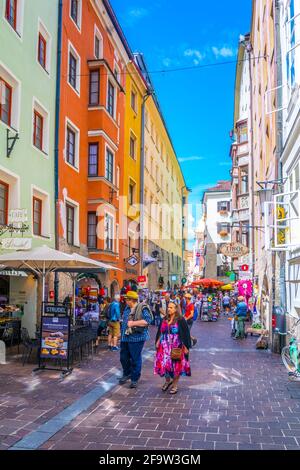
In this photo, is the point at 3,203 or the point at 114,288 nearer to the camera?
the point at 3,203

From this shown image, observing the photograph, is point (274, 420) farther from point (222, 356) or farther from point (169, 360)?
point (222, 356)

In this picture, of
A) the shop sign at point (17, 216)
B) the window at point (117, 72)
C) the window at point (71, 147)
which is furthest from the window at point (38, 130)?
the window at point (117, 72)

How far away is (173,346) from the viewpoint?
8.23 metres

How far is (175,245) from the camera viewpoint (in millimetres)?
51500

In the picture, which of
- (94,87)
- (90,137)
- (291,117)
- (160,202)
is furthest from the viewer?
(160,202)

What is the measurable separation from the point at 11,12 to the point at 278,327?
12245 millimetres

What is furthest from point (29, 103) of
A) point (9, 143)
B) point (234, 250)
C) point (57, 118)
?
point (234, 250)

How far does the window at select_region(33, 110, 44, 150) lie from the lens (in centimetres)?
1564

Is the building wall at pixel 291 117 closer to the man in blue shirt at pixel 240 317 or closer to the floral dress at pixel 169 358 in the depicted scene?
the floral dress at pixel 169 358

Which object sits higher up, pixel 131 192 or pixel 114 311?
pixel 131 192

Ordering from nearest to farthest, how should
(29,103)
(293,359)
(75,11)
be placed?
(293,359), (29,103), (75,11)

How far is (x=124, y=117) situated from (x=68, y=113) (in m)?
8.68

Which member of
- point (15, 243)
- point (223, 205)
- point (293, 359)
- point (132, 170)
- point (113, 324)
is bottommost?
point (293, 359)

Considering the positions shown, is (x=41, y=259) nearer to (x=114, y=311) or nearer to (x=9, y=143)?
(x=114, y=311)
